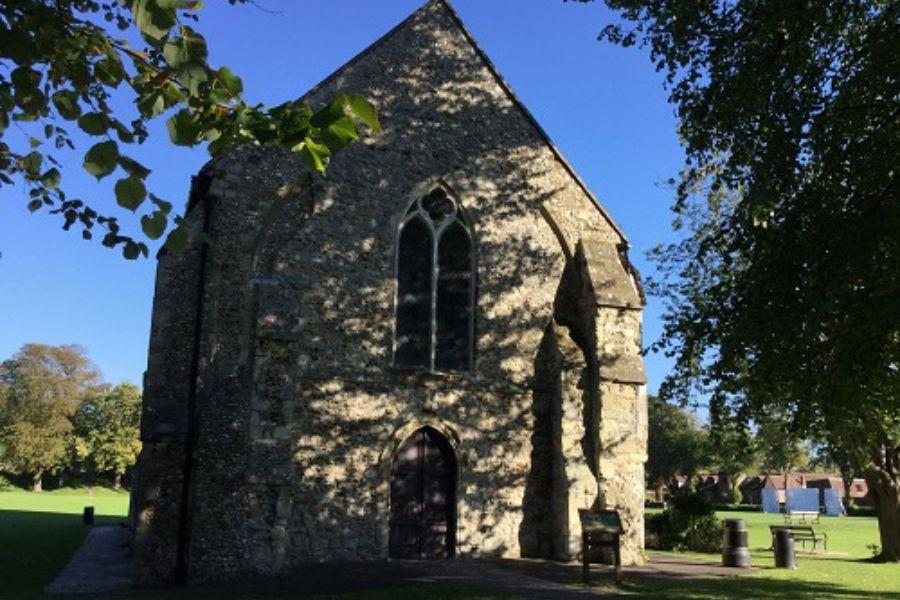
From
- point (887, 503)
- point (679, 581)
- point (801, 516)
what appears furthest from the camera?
point (801, 516)

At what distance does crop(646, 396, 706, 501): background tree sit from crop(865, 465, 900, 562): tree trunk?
161 feet

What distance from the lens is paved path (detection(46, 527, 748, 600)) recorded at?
11.5 m

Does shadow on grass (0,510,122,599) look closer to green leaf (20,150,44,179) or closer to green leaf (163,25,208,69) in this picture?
green leaf (20,150,44,179)

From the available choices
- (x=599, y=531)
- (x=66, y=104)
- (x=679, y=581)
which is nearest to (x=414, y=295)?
(x=599, y=531)

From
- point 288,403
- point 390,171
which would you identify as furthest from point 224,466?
point 390,171

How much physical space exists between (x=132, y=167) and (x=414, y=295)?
12370 mm

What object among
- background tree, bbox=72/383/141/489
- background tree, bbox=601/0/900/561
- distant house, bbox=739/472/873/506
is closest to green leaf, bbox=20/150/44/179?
background tree, bbox=601/0/900/561

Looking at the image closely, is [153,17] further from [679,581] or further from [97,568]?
[97,568]

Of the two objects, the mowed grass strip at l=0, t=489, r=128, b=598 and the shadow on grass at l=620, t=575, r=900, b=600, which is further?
the mowed grass strip at l=0, t=489, r=128, b=598

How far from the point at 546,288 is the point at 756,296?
24.2ft

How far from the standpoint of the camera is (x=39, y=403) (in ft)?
228

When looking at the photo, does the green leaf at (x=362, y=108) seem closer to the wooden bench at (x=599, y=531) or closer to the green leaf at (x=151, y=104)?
the green leaf at (x=151, y=104)

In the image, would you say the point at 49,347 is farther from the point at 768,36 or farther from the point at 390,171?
the point at 768,36

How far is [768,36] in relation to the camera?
34.6ft
